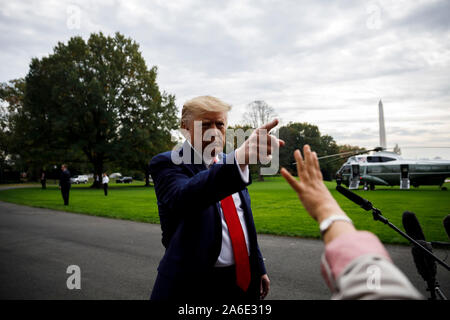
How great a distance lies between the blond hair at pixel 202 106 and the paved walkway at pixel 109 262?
3.57 meters

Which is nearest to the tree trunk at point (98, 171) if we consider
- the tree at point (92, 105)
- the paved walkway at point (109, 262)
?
the tree at point (92, 105)

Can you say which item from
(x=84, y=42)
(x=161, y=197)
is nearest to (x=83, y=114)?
(x=84, y=42)

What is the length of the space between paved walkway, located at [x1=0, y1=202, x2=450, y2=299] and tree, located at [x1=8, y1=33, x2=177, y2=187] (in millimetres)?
28546

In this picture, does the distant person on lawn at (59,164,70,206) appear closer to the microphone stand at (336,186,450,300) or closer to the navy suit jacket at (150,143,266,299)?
the navy suit jacket at (150,143,266,299)

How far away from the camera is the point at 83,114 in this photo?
119 ft

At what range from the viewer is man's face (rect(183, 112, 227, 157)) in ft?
5.28

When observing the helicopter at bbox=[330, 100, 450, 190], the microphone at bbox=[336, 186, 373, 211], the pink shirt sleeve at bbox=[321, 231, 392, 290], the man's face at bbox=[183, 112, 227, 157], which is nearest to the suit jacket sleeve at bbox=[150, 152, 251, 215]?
the man's face at bbox=[183, 112, 227, 157]

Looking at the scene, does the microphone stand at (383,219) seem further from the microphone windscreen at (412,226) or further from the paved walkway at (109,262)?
the paved walkway at (109,262)

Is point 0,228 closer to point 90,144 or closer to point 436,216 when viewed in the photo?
point 436,216

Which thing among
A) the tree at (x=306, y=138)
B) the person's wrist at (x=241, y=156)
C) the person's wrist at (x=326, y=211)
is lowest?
the person's wrist at (x=326, y=211)

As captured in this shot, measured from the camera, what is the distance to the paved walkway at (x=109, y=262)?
4.49m

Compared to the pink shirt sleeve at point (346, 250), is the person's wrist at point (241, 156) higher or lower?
higher

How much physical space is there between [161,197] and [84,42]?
44771 millimetres

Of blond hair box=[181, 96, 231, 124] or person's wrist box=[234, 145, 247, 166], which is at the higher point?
blond hair box=[181, 96, 231, 124]
